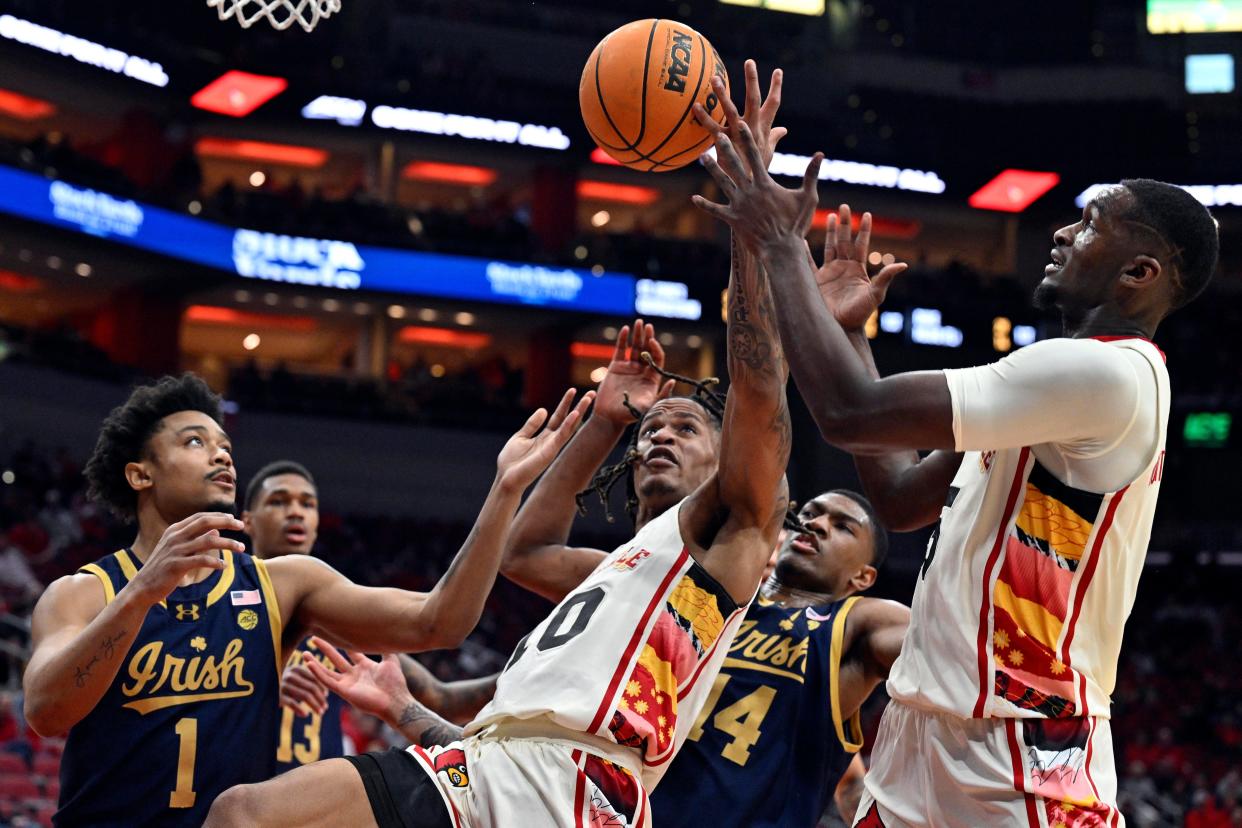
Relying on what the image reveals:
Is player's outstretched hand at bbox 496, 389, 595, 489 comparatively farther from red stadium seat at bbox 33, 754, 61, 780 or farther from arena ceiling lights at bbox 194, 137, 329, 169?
arena ceiling lights at bbox 194, 137, 329, 169

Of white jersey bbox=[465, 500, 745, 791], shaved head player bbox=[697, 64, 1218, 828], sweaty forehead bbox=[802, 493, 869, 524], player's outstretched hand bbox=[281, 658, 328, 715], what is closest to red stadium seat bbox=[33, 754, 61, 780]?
player's outstretched hand bbox=[281, 658, 328, 715]

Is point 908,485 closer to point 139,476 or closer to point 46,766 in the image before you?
point 139,476

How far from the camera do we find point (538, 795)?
11.4 ft

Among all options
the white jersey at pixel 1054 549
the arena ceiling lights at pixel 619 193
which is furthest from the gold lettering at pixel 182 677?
the arena ceiling lights at pixel 619 193

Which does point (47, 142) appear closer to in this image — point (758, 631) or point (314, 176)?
point (314, 176)

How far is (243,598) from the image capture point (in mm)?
4367

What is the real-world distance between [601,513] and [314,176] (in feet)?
32.1

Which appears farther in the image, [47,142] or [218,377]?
[218,377]

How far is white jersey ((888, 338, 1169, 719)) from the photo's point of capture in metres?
2.99

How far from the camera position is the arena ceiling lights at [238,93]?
23.3 m

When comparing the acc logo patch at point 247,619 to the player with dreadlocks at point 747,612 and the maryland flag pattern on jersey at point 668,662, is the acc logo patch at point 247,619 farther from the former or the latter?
the maryland flag pattern on jersey at point 668,662

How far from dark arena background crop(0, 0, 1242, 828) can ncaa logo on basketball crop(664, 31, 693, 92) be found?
47.9 ft

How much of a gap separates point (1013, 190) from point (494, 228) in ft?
31.2

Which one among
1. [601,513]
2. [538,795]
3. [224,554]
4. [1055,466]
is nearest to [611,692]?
[538,795]
